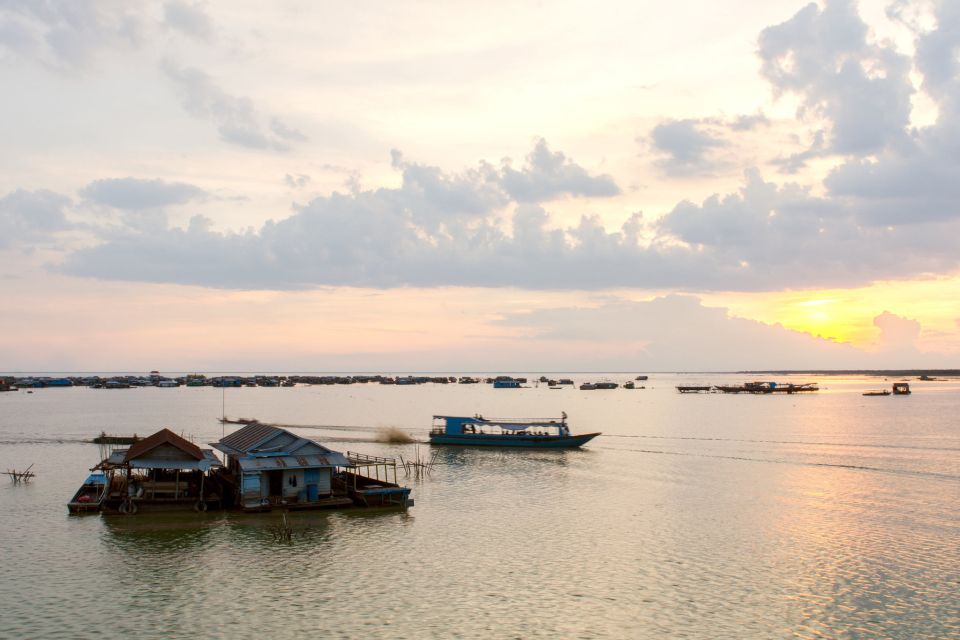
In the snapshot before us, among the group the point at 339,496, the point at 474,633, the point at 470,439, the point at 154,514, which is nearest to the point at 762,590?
the point at 474,633

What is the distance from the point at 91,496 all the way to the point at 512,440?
142 ft

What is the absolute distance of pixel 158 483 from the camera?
40.8 m

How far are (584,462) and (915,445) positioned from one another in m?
35.5

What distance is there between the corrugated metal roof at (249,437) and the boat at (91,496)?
7214 millimetres

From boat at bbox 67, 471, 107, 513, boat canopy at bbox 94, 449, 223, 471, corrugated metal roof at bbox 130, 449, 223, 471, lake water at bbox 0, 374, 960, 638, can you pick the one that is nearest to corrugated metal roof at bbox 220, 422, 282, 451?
boat canopy at bbox 94, 449, 223, 471

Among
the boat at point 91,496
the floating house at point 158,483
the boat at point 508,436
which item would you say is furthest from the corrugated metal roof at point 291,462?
the boat at point 508,436

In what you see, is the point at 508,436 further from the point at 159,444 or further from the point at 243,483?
the point at 159,444

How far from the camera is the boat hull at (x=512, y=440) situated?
7319 cm

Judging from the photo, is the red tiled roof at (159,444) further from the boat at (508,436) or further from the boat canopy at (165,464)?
the boat at (508,436)

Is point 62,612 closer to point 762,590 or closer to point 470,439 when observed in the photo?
point 762,590

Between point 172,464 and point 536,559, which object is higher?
point 172,464

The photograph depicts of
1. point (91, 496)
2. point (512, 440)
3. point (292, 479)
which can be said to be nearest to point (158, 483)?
point (91, 496)

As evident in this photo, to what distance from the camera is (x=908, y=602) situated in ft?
81.6

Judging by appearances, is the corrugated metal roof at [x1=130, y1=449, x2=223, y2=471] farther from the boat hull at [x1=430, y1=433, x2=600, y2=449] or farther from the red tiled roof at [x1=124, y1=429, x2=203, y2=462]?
the boat hull at [x1=430, y1=433, x2=600, y2=449]
